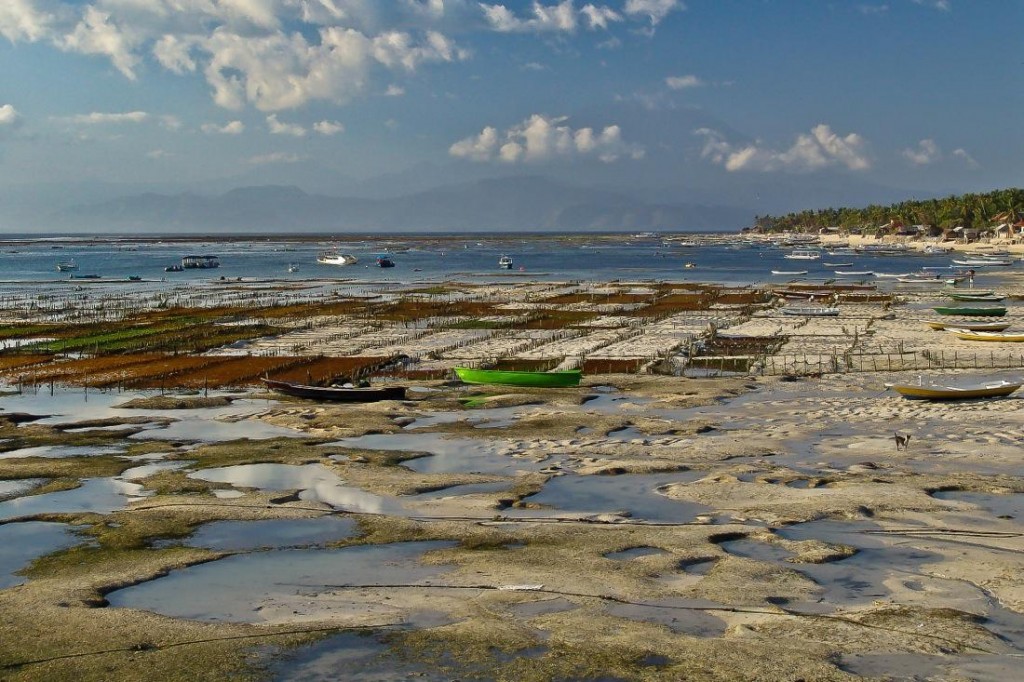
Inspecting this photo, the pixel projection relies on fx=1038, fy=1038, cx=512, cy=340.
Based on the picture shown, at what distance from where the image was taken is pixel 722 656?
48.7ft

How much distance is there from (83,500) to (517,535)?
10.7 meters

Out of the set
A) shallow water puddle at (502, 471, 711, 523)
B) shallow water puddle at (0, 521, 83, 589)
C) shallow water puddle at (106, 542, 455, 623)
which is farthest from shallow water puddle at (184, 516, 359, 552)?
shallow water puddle at (502, 471, 711, 523)

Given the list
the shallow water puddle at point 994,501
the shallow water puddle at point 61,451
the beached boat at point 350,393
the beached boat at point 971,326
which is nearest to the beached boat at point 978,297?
the beached boat at point 971,326

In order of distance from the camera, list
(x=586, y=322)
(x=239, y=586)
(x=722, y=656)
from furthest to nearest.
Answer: (x=586, y=322)
(x=239, y=586)
(x=722, y=656)

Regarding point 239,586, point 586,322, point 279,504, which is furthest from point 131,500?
point 586,322

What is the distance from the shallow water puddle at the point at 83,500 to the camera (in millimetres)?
23453

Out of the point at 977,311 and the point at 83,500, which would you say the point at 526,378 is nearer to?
the point at 83,500

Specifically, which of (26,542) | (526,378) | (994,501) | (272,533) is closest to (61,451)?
(26,542)

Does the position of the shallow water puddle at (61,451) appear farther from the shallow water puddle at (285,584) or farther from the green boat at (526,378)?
the green boat at (526,378)

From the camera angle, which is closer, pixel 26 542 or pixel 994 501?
pixel 26 542

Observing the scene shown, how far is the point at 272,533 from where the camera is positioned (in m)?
21.8

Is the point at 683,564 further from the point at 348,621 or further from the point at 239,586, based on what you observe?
the point at 239,586

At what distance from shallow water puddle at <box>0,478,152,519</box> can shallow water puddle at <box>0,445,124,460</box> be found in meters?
3.33

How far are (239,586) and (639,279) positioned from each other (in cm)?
9901
